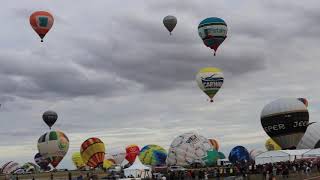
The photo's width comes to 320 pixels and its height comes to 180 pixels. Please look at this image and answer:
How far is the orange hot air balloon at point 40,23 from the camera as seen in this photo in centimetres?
6669

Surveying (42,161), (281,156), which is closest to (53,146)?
(42,161)

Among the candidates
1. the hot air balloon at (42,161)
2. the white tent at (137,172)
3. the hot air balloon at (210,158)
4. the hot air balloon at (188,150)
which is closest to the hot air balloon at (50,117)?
the hot air balloon at (42,161)

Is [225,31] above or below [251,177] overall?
above

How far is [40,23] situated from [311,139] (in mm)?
44870

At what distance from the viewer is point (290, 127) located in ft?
245

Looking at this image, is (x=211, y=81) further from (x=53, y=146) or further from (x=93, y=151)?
(x=53, y=146)

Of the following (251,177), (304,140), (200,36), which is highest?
(200,36)

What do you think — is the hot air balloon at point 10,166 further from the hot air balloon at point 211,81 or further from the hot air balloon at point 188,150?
the hot air balloon at point 211,81

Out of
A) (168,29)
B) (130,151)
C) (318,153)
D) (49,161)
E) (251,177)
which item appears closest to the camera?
(251,177)

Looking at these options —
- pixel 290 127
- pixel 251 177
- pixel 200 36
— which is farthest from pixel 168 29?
pixel 251 177

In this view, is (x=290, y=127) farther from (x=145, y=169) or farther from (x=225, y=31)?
(x=145, y=169)

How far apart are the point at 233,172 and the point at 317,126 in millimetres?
43533

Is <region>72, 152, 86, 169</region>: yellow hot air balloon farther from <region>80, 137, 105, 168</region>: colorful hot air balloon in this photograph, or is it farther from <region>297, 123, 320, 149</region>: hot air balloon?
<region>297, 123, 320, 149</region>: hot air balloon

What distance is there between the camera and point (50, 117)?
89.1 m
